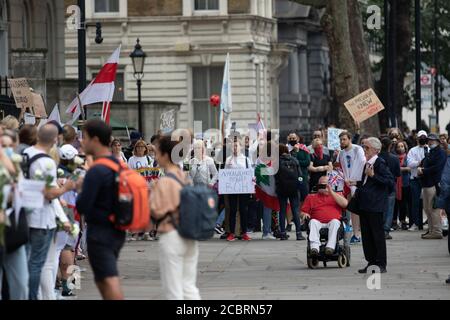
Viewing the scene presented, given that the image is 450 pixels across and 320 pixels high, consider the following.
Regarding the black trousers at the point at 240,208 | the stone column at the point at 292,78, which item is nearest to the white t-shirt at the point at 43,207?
the black trousers at the point at 240,208

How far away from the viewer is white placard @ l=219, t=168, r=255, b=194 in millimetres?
26516

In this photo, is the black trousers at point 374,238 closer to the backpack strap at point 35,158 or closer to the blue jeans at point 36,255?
the blue jeans at point 36,255

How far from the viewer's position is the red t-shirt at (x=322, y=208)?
20344mm

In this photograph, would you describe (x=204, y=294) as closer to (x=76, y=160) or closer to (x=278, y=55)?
(x=76, y=160)

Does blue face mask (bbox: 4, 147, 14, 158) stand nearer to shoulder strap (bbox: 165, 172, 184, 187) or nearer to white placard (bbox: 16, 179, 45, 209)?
white placard (bbox: 16, 179, 45, 209)

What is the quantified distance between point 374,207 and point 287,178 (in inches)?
281

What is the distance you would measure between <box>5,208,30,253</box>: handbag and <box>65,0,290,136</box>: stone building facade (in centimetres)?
4259

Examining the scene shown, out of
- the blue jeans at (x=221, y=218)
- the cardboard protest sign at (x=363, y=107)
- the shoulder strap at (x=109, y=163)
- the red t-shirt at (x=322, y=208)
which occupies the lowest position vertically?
the blue jeans at (x=221, y=218)

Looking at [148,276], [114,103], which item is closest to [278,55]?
[114,103]

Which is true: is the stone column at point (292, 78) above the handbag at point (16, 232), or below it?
above

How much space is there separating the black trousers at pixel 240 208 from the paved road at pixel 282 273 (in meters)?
0.44

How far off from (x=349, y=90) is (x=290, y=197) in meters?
12.5

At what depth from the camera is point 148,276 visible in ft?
64.8

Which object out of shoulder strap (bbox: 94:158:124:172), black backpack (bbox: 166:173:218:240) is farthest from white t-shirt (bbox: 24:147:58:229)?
black backpack (bbox: 166:173:218:240)
